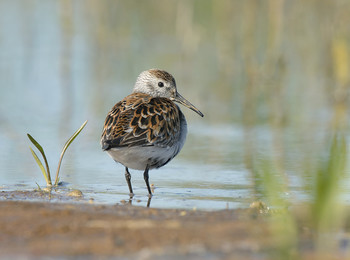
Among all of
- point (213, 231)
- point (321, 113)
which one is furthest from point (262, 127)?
point (213, 231)

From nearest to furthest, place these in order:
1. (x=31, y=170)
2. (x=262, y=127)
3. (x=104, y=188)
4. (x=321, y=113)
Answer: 1. (x=104, y=188)
2. (x=31, y=170)
3. (x=262, y=127)
4. (x=321, y=113)

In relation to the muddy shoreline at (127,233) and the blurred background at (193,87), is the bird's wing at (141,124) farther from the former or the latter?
the muddy shoreline at (127,233)

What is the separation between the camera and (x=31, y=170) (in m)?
8.57

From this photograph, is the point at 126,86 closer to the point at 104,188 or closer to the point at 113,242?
the point at 104,188

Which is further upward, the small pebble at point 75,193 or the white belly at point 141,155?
the white belly at point 141,155

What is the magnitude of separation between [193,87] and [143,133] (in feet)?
22.6

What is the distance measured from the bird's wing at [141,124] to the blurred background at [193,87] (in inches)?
22.4

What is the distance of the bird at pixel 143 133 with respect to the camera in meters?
7.14

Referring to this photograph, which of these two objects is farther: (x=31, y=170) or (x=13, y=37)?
(x=13, y=37)

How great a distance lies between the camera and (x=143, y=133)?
7.29 metres

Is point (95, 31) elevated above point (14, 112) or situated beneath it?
elevated above

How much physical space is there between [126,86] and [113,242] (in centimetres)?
955

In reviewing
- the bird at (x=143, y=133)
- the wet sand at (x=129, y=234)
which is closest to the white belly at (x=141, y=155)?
the bird at (x=143, y=133)

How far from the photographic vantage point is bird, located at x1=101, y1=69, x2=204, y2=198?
7.14m
